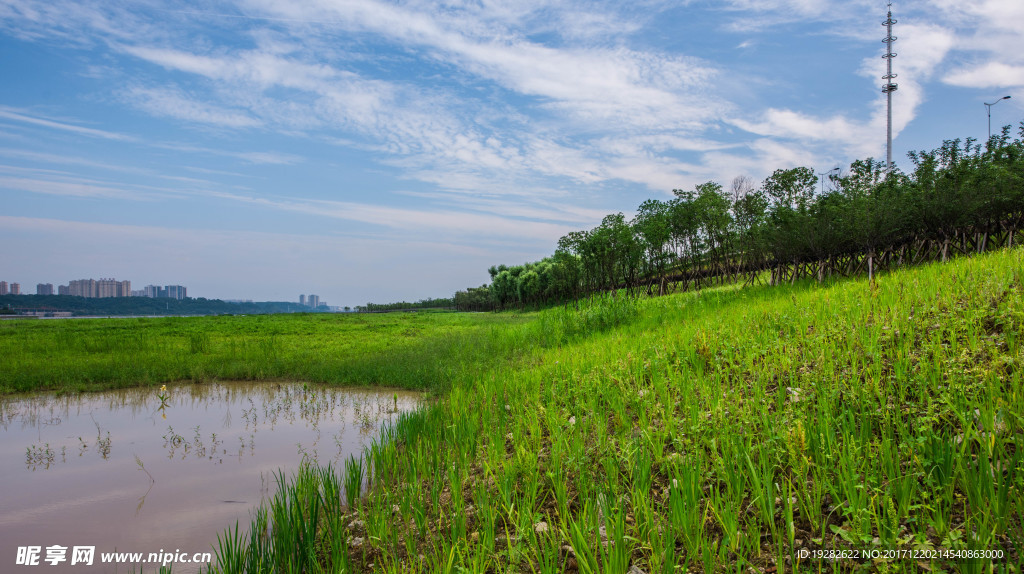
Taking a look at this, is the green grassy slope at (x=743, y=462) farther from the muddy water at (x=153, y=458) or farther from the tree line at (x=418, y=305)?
the tree line at (x=418, y=305)

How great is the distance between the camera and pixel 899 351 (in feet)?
20.5

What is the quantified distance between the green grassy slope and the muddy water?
1.80m

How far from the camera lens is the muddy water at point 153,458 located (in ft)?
19.8

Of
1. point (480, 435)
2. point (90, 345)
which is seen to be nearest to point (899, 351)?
point (480, 435)

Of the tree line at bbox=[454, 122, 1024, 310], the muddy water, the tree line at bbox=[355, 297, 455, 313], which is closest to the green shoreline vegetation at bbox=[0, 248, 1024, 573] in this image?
the muddy water

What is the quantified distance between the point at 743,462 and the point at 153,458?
10.1 m

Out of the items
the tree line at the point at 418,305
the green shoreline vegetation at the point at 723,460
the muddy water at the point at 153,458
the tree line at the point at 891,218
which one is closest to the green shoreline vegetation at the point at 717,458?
the green shoreline vegetation at the point at 723,460

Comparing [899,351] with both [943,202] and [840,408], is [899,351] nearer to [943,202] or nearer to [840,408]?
[840,408]

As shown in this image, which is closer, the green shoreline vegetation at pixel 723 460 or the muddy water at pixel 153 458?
the green shoreline vegetation at pixel 723 460

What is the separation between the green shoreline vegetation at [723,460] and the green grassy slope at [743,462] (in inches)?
1.0

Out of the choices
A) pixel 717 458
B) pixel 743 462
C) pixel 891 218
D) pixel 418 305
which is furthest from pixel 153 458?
pixel 418 305

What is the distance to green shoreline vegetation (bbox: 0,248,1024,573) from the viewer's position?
3.87 m

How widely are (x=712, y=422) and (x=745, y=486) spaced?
117 cm

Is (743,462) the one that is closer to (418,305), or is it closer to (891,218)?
(891,218)
